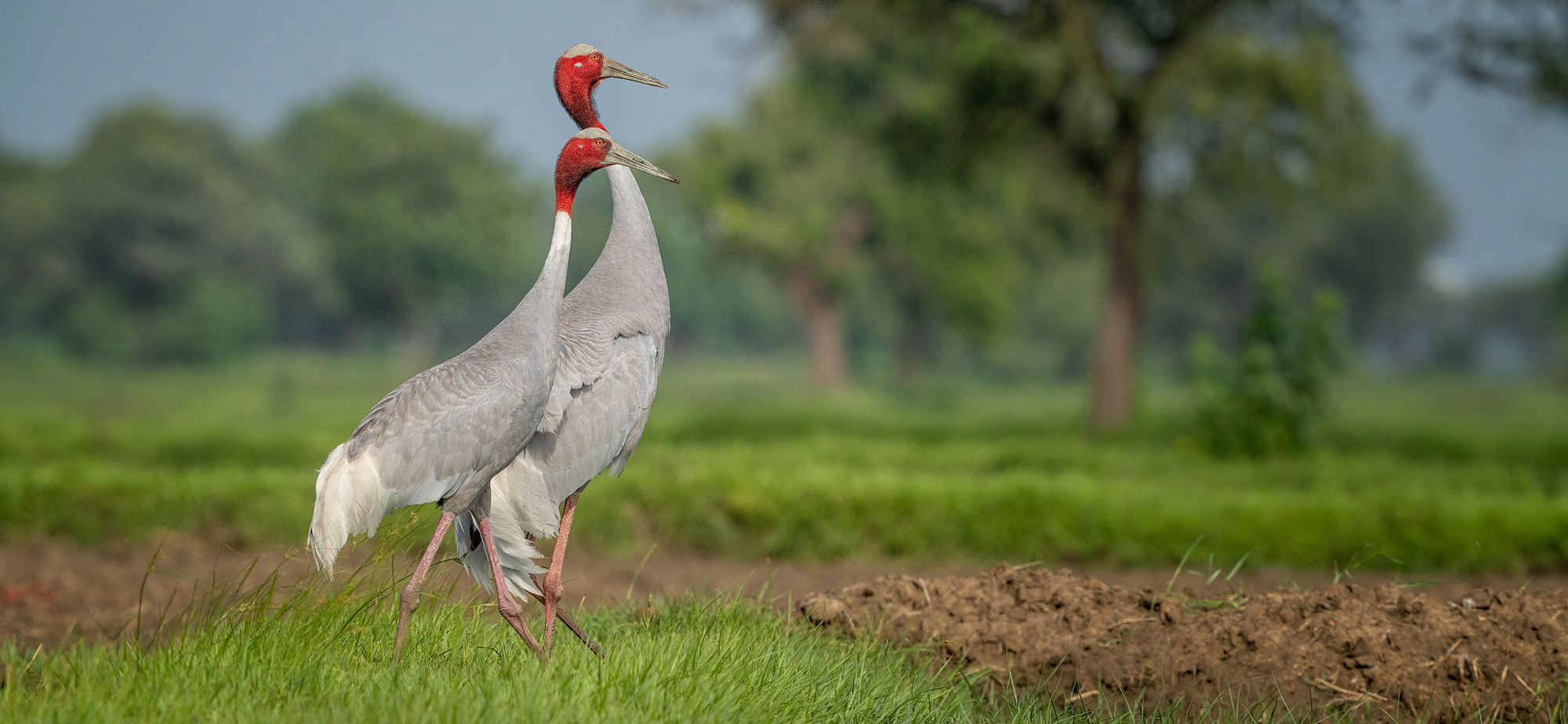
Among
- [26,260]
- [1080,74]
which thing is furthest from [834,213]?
[26,260]

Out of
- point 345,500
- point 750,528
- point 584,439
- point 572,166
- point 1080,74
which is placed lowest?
point 750,528

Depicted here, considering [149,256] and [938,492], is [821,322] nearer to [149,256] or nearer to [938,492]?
[149,256]

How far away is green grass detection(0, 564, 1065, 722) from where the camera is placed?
9.68 feet

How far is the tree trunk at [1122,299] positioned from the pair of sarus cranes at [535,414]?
1052 centimetres

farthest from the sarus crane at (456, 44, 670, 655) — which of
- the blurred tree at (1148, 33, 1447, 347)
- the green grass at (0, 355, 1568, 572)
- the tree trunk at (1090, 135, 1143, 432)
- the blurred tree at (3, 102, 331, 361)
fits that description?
the blurred tree at (3, 102, 331, 361)

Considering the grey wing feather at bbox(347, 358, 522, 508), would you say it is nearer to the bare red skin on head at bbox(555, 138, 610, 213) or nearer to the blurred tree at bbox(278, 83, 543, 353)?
the bare red skin on head at bbox(555, 138, 610, 213)

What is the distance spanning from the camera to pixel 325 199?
61.0ft

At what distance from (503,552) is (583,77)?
1622mm

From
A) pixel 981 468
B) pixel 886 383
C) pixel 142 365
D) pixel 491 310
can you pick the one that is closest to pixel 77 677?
pixel 981 468

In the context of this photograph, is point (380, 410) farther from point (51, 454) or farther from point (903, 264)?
point (903, 264)

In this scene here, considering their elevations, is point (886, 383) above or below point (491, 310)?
below

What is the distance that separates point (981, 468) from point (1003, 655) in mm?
5801

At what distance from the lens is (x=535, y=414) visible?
317 centimetres

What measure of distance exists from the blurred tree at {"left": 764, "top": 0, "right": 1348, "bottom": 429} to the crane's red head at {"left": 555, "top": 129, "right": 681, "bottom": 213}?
9.39 m
